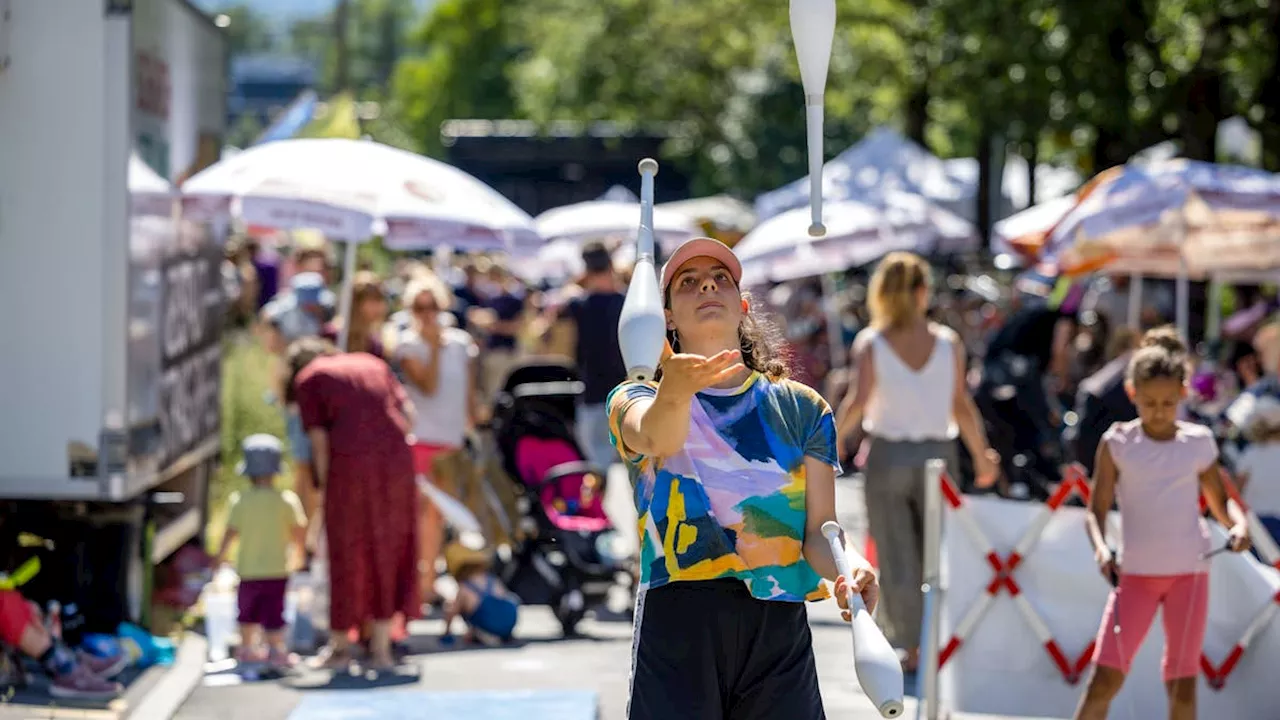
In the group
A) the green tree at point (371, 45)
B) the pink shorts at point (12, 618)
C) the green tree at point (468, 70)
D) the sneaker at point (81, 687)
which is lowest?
the sneaker at point (81, 687)

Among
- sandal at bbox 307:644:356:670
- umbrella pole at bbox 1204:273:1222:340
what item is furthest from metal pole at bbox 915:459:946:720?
umbrella pole at bbox 1204:273:1222:340

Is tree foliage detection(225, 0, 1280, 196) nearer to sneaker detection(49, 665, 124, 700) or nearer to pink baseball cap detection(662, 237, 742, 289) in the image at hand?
sneaker detection(49, 665, 124, 700)

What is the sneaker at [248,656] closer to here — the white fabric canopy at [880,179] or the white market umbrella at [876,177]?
the white fabric canopy at [880,179]

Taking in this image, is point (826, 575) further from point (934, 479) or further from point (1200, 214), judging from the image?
point (1200, 214)

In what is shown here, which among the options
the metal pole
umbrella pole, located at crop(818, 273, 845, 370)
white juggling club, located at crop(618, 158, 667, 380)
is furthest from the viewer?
umbrella pole, located at crop(818, 273, 845, 370)

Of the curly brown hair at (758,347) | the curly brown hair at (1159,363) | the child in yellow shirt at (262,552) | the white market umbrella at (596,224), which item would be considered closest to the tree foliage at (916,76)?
the white market umbrella at (596,224)

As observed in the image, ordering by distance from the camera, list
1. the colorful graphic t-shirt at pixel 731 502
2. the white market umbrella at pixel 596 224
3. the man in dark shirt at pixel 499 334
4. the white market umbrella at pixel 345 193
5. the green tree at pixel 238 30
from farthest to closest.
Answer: the white market umbrella at pixel 596 224
the man in dark shirt at pixel 499 334
the green tree at pixel 238 30
the white market umbrella at pixel 345 193
the colorful graphic t-shirt at pixel 731 502

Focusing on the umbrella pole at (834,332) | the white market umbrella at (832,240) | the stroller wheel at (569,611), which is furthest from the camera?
the umbrella pole at (834,332)

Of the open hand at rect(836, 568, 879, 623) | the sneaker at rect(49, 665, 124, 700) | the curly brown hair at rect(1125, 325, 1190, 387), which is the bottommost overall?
the sneaker at rect(49, 665, 124, 700)

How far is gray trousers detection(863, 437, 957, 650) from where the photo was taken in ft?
32.8

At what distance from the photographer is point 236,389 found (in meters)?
16.5

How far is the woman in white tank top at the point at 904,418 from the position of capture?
9.92 m

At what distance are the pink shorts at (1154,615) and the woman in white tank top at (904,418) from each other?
211 centimetres

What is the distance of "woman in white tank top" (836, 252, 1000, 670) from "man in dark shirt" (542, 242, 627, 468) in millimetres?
3037
